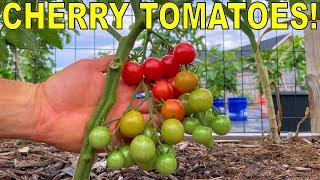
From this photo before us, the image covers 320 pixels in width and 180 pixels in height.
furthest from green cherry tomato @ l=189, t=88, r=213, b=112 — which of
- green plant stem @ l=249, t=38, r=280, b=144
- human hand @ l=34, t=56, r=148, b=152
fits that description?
green plant stem @ l=249, t=38, r=280, b=144

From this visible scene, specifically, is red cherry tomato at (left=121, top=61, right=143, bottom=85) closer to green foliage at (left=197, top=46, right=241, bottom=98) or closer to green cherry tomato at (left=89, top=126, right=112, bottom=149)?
green cherry tomato at (left=89, top=126, right=112, bottom=149)

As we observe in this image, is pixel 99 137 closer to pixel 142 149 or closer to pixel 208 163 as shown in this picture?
pixel 142 149

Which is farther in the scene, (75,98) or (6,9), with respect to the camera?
A: (6,9)

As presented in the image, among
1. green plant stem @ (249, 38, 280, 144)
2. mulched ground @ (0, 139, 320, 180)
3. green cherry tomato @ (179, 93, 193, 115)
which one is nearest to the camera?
green cherry tomato @ (179, 93, 193, 115)

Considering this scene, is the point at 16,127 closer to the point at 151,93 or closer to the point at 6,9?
the point at 6,9

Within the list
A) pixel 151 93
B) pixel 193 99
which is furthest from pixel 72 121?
pixel 193 99

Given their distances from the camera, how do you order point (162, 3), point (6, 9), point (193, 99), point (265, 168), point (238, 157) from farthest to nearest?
point (238, 157)
point (265, 168)
point (6, 9)
point (162, 3)
point (193, 99)
